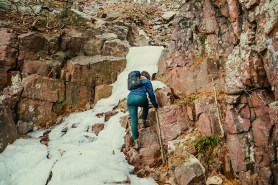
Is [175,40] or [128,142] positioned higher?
[175,40]

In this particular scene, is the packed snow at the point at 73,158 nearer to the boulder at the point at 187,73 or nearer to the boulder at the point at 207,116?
the boulder at the point at 187,73

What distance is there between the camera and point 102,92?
37.6 ft

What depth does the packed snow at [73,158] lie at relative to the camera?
6.24m

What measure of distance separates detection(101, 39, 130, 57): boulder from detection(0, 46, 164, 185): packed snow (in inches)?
148

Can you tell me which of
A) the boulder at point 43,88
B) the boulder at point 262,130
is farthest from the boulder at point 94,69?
the boulder at point 262,130

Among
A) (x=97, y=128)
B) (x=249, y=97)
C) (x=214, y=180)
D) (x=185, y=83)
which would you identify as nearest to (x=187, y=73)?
(x=185, y=83)

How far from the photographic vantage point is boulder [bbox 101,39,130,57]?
13062 mm

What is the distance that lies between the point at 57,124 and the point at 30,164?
10.8 feet

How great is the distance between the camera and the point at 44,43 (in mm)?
11945

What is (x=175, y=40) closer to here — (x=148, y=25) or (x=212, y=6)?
(x=212, y=6)

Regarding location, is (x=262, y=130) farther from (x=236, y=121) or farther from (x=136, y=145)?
(x=136, y=145)

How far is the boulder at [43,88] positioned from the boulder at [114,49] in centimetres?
306

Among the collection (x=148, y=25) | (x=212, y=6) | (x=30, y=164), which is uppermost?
(x=148, y=25)

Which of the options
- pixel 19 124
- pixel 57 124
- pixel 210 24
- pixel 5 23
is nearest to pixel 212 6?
pixel 210 24
